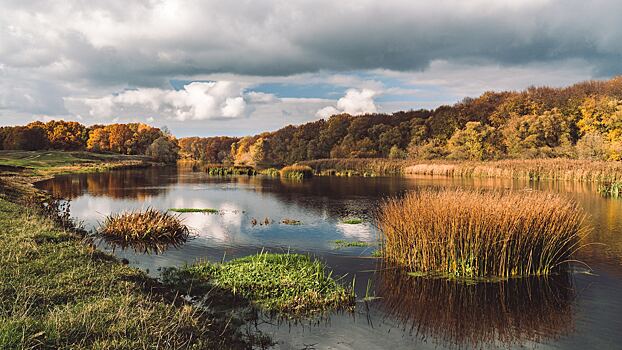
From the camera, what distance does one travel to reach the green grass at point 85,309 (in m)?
6.25

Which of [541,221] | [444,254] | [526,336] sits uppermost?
[541,221]

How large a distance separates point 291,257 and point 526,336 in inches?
261

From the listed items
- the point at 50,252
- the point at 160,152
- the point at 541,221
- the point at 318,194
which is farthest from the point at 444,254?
the point at 160,152

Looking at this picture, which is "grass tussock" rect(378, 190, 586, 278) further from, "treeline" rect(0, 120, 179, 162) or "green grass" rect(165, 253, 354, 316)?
"treeline" rect(0, 120, 179, 162)

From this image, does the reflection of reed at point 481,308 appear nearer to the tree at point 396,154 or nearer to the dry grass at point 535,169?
the dry grass at point 535,169

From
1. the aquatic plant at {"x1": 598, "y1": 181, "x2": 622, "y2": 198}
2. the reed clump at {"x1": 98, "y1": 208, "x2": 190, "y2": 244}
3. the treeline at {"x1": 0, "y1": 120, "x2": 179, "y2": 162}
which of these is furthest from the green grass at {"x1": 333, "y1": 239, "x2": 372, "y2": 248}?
the treeline at {"x1": 0, "y1": 120, "x2": 179, "y2": 162}

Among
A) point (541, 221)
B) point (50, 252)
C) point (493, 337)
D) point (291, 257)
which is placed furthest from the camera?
point (291, 257)

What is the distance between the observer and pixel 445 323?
9.95m

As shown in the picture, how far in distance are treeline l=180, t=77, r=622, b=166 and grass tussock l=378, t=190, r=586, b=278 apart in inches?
2268

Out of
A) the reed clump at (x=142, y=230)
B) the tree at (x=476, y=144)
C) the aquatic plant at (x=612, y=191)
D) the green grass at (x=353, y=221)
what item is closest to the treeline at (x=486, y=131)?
the tree at (x=476, y=144)

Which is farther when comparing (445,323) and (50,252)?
(50,252)

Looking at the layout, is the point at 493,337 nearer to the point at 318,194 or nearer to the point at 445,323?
the point at 445,323

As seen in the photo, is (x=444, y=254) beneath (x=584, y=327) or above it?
above

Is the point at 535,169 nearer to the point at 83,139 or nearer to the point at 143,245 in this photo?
the point at 143,245
